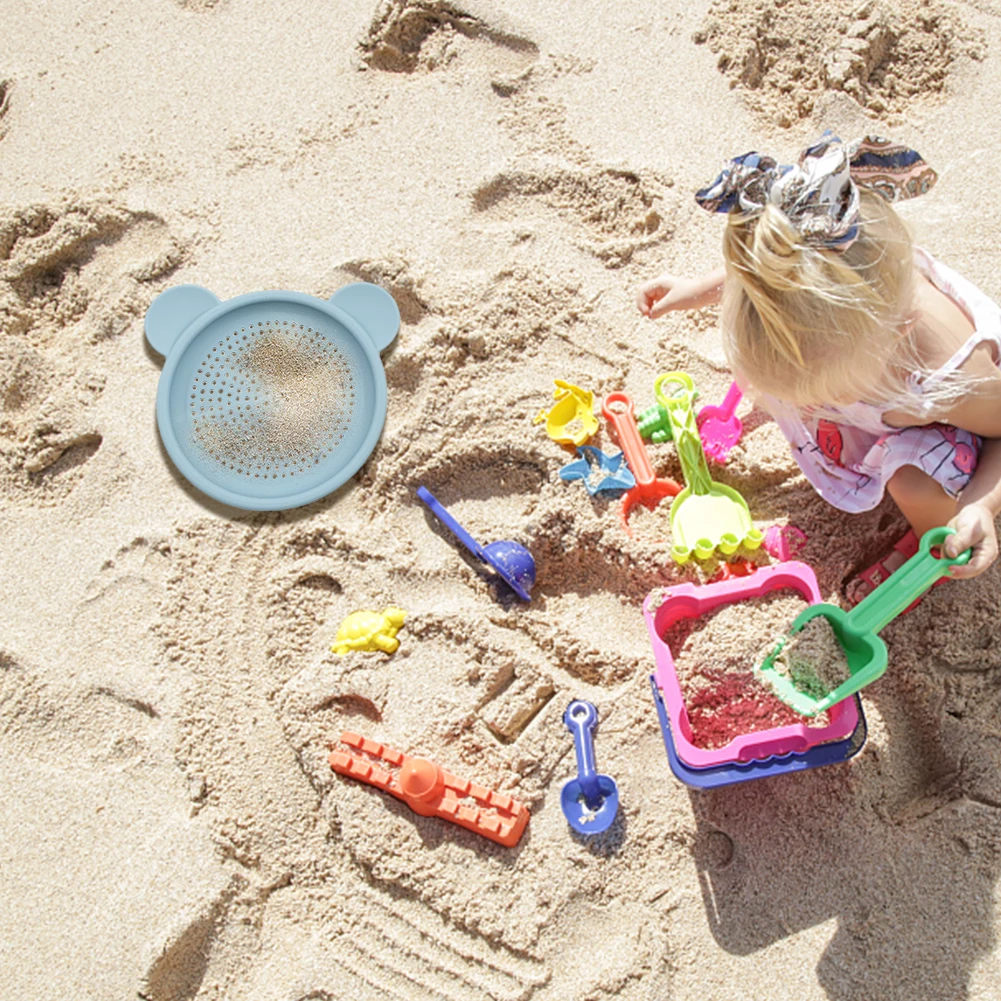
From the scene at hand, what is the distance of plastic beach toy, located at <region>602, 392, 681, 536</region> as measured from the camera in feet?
5.09

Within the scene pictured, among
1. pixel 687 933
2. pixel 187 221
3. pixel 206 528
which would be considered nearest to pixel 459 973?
pixel 687 933

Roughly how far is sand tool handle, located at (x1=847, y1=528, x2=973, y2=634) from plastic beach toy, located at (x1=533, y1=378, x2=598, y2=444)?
0.55 m

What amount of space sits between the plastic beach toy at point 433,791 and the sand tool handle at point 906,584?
56 centimetres

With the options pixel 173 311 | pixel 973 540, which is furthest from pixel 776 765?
pixel 173 311

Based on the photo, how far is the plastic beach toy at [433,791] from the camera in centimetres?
133

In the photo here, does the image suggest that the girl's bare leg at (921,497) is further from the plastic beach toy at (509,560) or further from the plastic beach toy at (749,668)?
the plastic beach toy at (509,560)

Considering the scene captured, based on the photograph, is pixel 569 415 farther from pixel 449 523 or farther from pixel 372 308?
pixel 372 308

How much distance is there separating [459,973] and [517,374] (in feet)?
3.14

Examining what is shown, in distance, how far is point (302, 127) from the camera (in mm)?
1858

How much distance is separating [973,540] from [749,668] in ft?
1.11

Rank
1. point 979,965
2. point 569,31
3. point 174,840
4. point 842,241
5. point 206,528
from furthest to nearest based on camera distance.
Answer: point 569,31 < point 206,528 < point 174,840 < point 979,965 < point 842,241

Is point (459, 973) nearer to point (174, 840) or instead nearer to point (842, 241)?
point (174, 840)

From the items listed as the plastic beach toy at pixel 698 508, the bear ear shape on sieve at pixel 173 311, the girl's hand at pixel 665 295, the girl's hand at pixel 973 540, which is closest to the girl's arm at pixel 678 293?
the girl's hand at pixel 665 295

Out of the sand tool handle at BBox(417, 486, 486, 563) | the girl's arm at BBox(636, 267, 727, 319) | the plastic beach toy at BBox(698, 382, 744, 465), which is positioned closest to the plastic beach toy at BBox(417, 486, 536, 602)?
the sand tool handle at BBox(417, 486, 486, 563)
